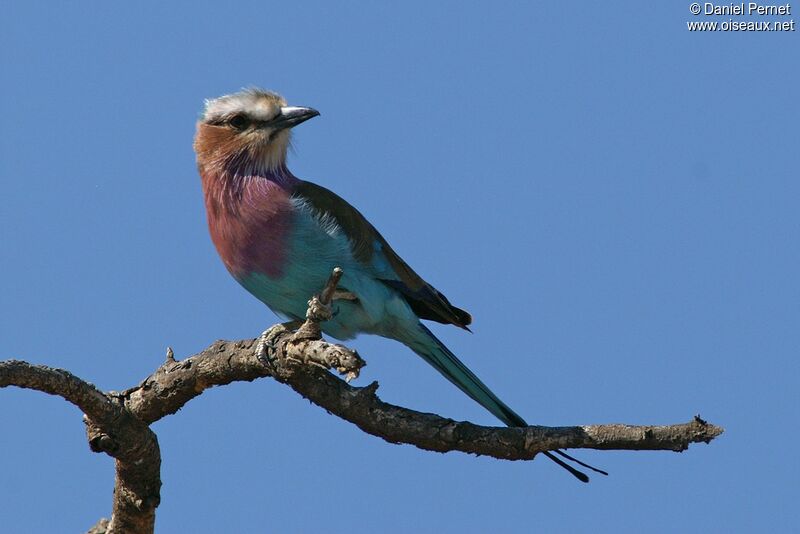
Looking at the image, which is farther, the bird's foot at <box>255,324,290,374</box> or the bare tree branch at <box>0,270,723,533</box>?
the bird's foot at <box>255,324,290,374</box>

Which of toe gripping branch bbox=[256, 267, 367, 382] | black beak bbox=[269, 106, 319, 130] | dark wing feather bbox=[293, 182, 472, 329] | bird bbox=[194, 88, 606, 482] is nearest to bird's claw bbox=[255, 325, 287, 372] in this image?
toe gripping branch bbox=[256, 267, 367, 382]

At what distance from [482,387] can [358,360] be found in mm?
1310

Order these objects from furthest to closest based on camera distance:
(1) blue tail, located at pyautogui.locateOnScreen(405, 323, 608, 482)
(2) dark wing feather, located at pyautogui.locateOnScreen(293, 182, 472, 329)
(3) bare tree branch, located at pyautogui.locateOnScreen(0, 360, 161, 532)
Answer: (2) dark wing feather, located at pyautogui.locateOnScreen(293, 182, 472, 329), (1) blue tail, located at pyautogui.locateOnScreen(405, 323, 608, 482), (3) bare tree branch, located at pyautogui.locateOnScreen(0, 360, 161, 532)

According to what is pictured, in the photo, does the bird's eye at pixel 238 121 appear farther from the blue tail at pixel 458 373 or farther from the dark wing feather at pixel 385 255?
the blue tail at pixel 458 373

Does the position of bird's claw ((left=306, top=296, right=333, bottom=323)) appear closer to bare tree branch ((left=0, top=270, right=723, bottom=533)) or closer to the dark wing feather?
bare tree branch ((left=0, top=270, right=723, bottom=533))

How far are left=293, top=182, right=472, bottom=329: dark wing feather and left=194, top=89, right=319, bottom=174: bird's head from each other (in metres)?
0.23

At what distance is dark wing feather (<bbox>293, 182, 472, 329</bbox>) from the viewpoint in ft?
15.2

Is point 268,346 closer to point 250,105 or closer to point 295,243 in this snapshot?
point 295,243

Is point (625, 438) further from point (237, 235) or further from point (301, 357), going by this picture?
point (237, 235)

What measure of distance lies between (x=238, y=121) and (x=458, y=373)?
1.51 metres

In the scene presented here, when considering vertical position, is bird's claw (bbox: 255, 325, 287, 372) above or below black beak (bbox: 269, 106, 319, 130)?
below

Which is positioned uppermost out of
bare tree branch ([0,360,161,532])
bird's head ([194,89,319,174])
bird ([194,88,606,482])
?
bird's head ([194,89,319,174])

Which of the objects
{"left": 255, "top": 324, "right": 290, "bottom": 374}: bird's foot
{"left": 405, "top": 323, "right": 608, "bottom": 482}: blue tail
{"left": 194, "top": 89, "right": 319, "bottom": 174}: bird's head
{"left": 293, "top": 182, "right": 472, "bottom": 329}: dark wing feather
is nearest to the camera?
{"left": 255, "top": 324, "right": 290, "bottom": 374}: bird's foot

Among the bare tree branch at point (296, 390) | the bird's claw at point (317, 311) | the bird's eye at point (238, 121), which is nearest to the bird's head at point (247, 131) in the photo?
the bird's eye at point (238, 121)
